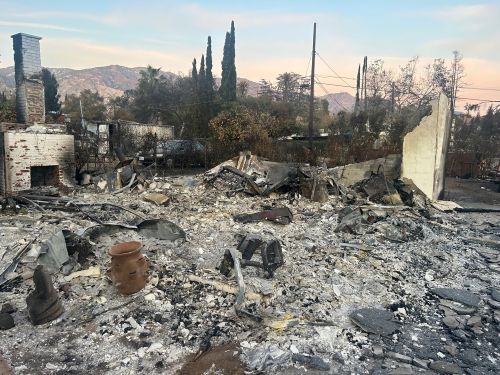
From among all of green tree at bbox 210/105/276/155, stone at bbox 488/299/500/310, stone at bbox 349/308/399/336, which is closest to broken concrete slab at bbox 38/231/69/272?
stone at bbox 349/308/399/336

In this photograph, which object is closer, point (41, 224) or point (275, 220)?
point (41, 224)

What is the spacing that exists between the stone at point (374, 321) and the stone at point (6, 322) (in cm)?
390

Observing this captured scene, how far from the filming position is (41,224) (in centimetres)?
693

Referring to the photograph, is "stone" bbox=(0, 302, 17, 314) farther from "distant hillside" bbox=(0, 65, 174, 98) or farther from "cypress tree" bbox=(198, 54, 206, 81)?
"distant hillside" bbox=(0, 65, 174, 98)

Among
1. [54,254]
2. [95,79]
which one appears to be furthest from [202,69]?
[95,79]

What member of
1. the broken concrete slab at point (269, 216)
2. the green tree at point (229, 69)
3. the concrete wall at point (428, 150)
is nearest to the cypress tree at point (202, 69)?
the green tree at point (229, 69)

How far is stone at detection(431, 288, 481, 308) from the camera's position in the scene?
471 cm

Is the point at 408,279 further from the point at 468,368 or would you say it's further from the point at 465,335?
the point at 468,368

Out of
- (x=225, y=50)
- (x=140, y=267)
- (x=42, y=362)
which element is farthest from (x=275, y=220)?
(x=225, y=50)

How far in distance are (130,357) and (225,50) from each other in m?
37.0

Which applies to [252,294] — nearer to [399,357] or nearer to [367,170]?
[399,357]

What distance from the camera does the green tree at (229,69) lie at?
113 ft

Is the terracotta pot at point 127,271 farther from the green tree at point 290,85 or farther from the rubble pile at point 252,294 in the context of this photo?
the green tree at point 290,85

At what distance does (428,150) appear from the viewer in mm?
10969
